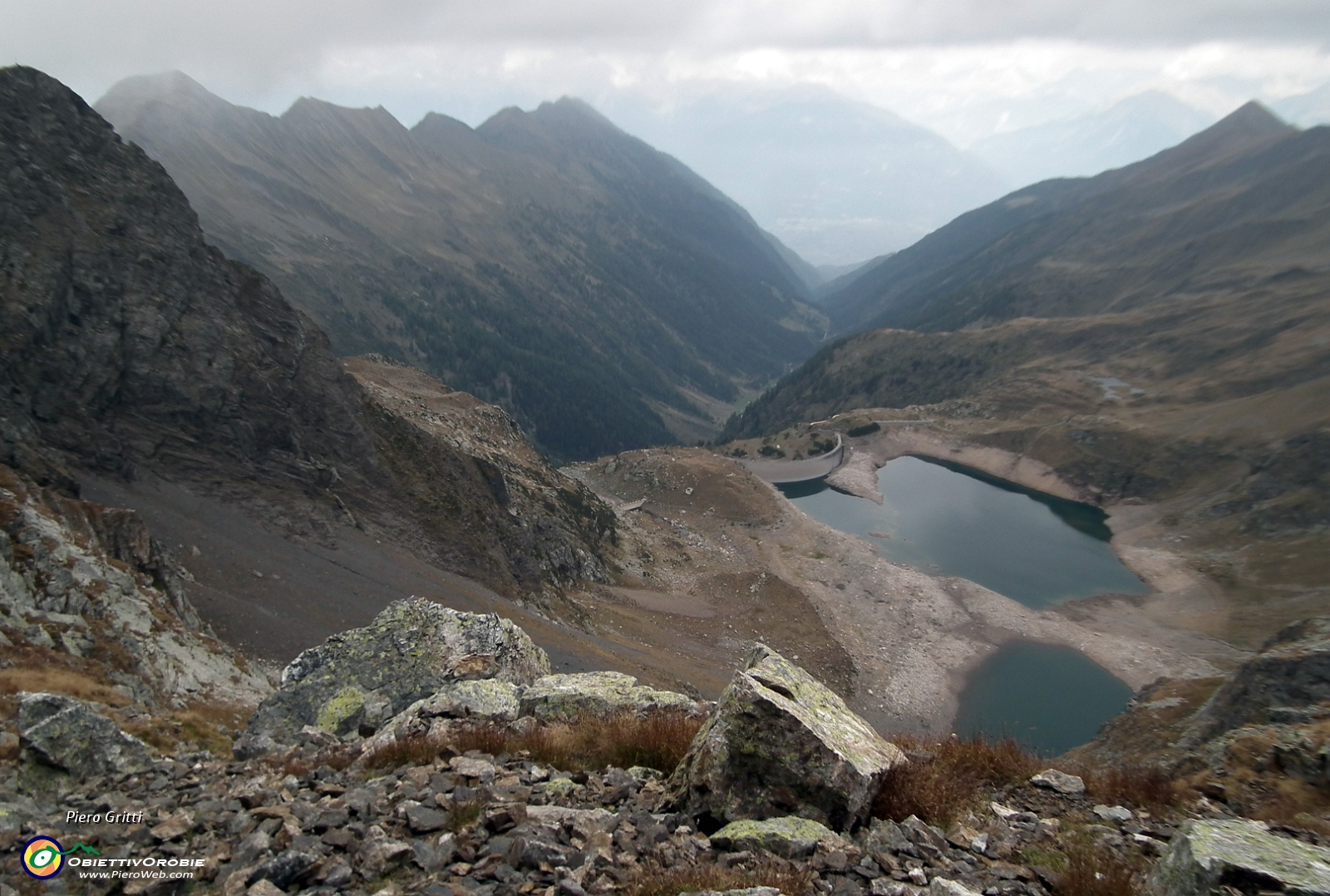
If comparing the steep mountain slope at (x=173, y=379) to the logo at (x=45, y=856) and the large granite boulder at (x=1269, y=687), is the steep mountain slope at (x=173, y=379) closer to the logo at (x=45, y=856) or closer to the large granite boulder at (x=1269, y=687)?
the logo at (x=45, y=856)

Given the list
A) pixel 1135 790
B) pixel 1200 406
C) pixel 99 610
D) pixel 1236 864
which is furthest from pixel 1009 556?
pixel 1236 864

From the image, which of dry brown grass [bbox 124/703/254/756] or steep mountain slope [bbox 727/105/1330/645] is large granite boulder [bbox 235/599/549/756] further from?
steep mountain slope [bbox 727/105/1330/645]

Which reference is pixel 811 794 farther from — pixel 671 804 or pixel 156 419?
pixel 156 419

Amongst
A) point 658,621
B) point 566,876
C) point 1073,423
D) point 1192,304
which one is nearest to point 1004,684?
→ point 658,621

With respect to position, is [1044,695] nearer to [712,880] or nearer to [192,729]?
[192,729]

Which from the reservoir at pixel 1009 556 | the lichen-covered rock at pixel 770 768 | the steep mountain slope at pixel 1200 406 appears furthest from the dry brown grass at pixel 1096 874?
the steep mountain slope at pixel 1200 406

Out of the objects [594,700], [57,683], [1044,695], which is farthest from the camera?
[1044,695]
